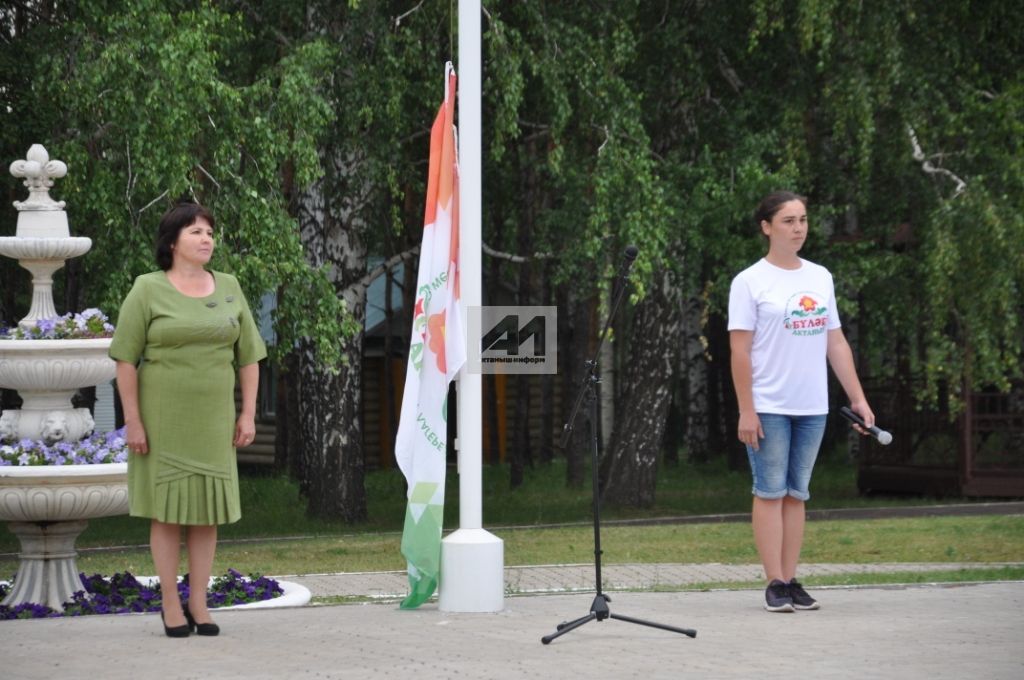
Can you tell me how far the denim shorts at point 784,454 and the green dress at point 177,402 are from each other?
253 cm

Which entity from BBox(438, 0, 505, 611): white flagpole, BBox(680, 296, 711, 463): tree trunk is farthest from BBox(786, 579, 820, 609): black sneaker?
BBox(680, 296, 711, 463): tree trunk

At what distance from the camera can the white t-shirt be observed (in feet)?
28.3

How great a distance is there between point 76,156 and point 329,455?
20.8ft

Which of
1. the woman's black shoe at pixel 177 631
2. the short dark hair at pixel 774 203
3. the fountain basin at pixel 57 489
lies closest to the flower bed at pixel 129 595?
the fountain basin at pixel 57 489

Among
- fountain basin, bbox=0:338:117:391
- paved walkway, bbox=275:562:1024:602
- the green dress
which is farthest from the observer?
paved walkway, bbox=275:562:1024:602

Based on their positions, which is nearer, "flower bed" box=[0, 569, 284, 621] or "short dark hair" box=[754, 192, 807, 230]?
"short dark hair" box=[754, 192, 807, 230]

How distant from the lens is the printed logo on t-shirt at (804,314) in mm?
8664

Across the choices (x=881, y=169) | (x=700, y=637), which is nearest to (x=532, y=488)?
(x=881, y=169)

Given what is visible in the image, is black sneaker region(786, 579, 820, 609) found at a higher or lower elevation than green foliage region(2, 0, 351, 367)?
lower

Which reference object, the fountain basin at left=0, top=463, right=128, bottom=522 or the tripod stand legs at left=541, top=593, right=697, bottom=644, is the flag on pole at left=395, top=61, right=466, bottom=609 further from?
the fountain basin at left=0, top=463, right=128, bottom=522

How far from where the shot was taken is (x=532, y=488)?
28.6 metres

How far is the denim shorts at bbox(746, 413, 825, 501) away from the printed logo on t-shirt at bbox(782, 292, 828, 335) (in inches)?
16.8

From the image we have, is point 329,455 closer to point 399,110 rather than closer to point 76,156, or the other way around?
point 399,110

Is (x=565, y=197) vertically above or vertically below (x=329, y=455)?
above
